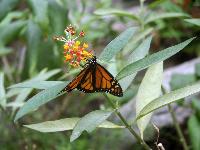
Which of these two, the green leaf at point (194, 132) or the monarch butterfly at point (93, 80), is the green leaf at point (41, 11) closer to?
the green leaf at point (194, 132)

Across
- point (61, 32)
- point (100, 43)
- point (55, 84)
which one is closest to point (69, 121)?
point (55, 84)

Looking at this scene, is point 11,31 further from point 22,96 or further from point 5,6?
point 22,96

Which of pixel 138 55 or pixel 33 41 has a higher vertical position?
pixel 33 41

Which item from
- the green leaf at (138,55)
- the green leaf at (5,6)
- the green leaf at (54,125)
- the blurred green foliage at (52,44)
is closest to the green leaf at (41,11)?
the blurred green foliage at (52,44)

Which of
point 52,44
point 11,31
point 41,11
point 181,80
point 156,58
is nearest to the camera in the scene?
point 156,58

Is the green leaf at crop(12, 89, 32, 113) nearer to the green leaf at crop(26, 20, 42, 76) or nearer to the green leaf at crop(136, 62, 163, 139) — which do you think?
the green leaf at crop(26, 20, 42, 76)

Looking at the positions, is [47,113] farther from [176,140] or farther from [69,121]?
[69,121]

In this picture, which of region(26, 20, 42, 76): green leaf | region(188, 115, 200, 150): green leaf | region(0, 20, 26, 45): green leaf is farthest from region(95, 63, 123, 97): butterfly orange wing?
region(0, 20, 26, 45): green leaf

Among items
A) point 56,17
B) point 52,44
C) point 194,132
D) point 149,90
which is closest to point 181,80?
point 194,132
